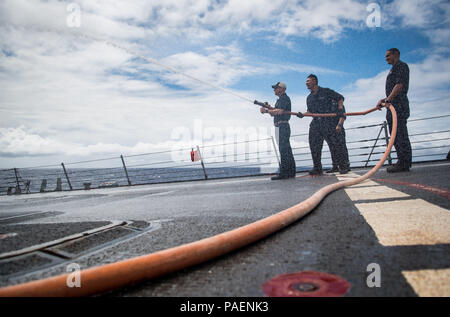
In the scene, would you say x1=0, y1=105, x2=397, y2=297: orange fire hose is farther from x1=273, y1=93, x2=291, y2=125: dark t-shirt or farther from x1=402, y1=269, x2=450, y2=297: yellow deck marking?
x1=273, y1=93, x2=291, y2=125: dark t-shirt

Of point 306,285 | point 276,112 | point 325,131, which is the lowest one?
point 306,285

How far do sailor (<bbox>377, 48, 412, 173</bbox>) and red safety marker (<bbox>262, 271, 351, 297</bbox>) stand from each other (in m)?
4.72

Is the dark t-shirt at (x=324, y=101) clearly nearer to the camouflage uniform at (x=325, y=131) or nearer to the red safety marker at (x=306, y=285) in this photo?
the camouflage uniform at (x=325, y=131)

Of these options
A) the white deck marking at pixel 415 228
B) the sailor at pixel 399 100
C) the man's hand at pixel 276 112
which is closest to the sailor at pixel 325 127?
the man's hand at pixel 276 112

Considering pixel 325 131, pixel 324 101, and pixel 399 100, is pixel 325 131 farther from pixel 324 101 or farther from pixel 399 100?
pixel 399 100

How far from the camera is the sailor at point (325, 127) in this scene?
5.75 m

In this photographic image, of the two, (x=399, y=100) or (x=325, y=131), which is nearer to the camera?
(x=399, y=100)

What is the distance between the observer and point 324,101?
18.8 feet

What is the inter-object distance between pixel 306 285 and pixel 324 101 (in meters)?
5.45

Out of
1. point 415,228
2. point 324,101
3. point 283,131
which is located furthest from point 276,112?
point 415,228

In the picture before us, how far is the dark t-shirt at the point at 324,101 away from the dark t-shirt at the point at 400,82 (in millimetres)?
1032

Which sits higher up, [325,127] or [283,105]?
[283,105]
